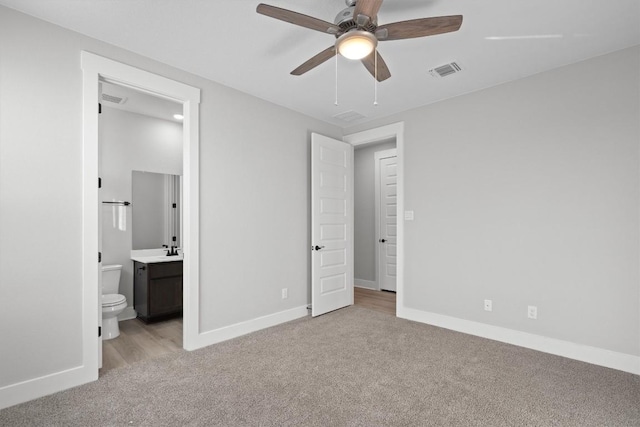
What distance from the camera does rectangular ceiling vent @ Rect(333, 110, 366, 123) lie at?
Result: 4.32 meters

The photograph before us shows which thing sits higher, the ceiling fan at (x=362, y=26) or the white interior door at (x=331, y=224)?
the ceiling fan at (x=362, y=26)

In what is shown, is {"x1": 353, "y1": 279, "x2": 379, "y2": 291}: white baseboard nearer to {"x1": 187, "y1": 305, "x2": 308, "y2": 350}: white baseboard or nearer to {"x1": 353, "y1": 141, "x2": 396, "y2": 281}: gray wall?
{"x1": 353, "y1": 141, "x2": 396, "y2": 281}: gray wall

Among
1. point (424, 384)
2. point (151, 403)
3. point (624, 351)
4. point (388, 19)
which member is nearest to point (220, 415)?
point (151, 403)

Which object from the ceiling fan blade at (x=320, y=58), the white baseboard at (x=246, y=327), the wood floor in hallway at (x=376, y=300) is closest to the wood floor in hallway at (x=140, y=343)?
the wood floor in hallway at (x=376, y=300)

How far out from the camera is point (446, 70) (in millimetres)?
3107

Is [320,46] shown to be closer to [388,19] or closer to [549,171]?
[388,19]

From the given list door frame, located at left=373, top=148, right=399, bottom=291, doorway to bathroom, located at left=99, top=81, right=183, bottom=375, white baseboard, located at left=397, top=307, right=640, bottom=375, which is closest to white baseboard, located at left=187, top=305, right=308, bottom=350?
doorway to bathroom, located at left=99, top=81, right=183, bottom=375

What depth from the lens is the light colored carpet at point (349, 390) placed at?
205 centimetres

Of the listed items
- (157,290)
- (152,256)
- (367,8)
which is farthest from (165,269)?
(367,8)

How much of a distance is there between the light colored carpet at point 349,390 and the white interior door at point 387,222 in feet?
8.42

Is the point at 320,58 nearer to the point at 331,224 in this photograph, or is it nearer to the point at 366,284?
the point at 331,224

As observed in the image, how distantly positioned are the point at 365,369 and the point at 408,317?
1584 mm

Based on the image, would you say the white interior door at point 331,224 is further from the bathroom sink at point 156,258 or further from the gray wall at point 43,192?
the bathroom sink at point 156,258

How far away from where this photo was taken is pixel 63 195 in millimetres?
2434
